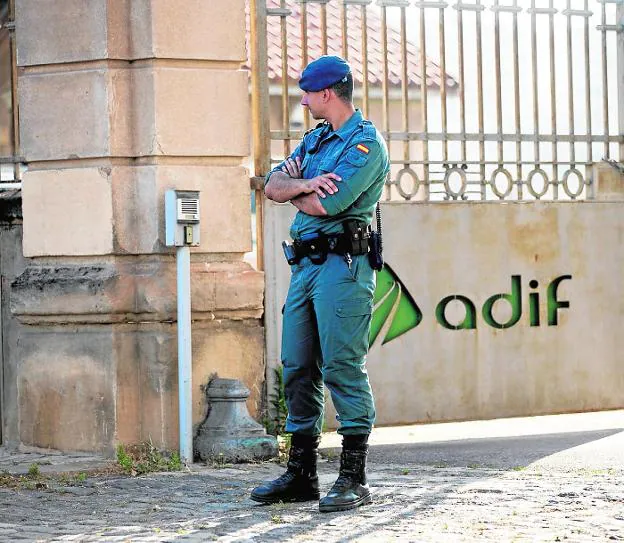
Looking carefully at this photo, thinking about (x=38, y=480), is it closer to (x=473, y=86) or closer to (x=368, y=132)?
(x=368, y=132)

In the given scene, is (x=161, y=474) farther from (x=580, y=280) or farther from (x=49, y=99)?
(x=580, y=280)

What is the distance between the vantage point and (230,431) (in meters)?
7.59

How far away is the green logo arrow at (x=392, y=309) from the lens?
8.76 m

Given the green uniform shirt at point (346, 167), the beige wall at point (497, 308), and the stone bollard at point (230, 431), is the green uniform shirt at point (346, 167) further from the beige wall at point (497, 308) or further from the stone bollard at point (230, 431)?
the beige wall at point (497, 308)

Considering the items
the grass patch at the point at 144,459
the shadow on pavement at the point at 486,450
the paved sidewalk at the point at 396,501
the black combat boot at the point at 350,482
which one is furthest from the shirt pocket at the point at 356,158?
the grass patch at the point at 144,459

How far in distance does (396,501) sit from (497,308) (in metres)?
3.06

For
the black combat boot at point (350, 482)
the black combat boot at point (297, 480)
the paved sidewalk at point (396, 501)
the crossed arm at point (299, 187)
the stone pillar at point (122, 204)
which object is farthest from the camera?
the stone pillar at point (122, 204)

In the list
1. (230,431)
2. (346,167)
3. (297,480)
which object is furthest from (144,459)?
(346,167)

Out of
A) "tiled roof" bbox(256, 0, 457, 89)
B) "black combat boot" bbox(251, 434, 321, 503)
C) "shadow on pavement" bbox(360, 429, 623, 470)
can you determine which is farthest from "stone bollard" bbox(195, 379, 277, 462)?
"tiled roof" bbox(256, 0, 457, 89)

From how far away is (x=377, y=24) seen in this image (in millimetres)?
9219

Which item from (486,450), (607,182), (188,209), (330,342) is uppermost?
(607,182)

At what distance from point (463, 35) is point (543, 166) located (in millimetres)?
1005

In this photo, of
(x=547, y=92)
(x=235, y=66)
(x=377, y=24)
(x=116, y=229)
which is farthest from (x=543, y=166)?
(x=116, y=229)

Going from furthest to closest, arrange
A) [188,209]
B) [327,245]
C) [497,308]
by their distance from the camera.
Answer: [497,308]
[188,209]
[327,245]
